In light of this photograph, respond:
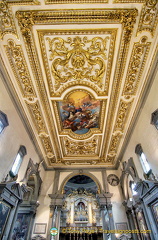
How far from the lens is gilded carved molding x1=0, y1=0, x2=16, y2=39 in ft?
16.5

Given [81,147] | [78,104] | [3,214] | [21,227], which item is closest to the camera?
[3,214]

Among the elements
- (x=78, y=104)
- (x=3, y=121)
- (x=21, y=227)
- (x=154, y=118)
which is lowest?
(x=21, y=227)

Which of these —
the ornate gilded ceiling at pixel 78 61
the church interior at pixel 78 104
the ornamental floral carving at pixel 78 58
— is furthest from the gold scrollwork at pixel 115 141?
the ornamental floral carving at pixel 78 58

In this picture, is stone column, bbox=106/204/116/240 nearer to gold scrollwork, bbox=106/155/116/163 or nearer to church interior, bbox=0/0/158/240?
church interior, bbox=0/0/158/240

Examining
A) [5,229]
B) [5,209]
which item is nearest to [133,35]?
[5,209]

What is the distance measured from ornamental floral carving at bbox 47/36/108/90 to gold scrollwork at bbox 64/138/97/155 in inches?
212

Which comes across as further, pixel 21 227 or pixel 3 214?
pixel 21 227

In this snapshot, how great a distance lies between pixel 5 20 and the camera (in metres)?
5.39

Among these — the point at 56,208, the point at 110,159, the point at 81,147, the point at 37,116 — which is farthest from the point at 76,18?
the point at 56,208

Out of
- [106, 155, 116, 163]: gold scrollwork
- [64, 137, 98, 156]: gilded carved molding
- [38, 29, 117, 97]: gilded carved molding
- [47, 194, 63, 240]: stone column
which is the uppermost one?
[38, 29, 117, 97]: gilded carved molding

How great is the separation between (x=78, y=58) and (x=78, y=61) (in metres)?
0.14

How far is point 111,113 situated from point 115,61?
11.4 ft

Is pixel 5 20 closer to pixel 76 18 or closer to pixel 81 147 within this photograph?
pixel 76 18

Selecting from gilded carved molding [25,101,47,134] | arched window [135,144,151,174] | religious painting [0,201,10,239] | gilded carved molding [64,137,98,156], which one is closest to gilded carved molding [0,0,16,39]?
gilded carved molding [25,101,47,134]
